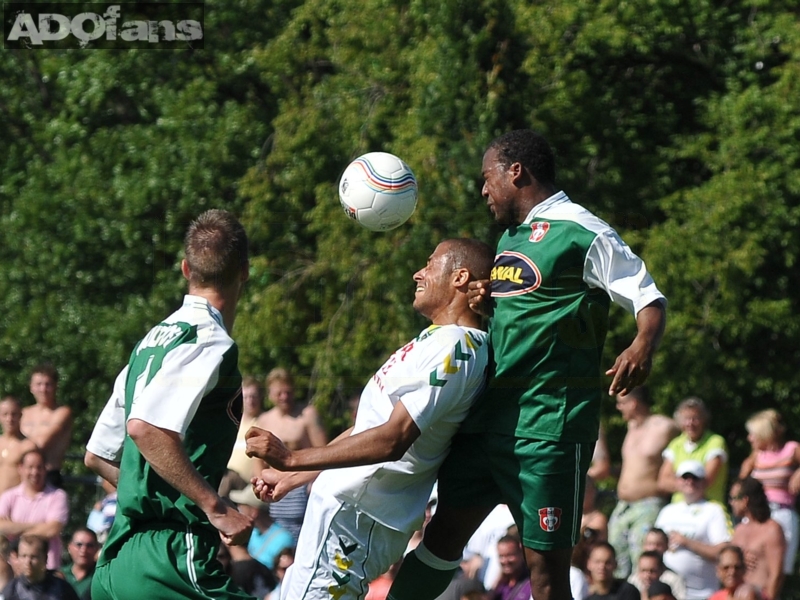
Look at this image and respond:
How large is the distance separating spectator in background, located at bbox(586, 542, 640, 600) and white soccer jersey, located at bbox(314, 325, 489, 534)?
3.03 m

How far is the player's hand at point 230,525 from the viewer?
459 centimetres

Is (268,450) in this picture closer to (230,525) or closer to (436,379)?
(230,525)

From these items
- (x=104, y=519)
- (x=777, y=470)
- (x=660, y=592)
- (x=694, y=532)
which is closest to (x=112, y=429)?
(x=660, y=592)

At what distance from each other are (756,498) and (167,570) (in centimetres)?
542

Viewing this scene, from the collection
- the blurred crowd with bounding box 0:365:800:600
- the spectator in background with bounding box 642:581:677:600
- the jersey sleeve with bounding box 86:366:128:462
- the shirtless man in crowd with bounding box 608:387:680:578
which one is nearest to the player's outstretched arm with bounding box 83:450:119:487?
the jersey sleeve with bounding box 86:366:128:462

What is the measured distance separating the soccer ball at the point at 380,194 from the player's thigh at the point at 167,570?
6.97 ft

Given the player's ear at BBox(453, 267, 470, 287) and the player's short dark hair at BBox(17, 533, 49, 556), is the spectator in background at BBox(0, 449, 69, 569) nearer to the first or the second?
the player's short dark hair at BBox(17, 533, 49, 556)

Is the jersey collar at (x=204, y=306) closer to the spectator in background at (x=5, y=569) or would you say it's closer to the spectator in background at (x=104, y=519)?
the spectator in background at (x=104, y=519)

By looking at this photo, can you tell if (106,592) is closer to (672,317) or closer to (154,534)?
(154,534)

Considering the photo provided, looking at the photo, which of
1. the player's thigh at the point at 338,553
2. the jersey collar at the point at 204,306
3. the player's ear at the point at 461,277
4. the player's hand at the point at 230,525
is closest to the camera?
the player's hand at the point at 230,525

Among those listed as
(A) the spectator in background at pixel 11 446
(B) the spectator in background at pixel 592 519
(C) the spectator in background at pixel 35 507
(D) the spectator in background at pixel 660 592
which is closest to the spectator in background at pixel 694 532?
(B) the spectator in background at pixel 592 519

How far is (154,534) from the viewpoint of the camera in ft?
16.0

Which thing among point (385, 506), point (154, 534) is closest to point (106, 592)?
point (154, 534)

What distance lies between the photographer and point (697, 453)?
9.85 m
